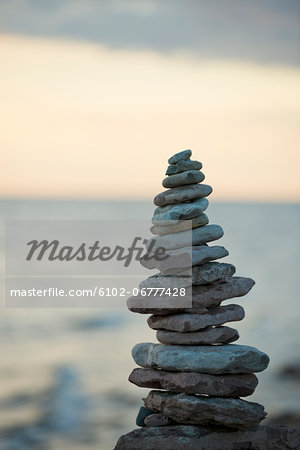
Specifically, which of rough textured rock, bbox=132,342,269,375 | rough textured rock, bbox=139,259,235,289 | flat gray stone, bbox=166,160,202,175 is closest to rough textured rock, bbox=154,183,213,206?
flat gray stone, bbox=166,160,202,175

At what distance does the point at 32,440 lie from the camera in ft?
45.1

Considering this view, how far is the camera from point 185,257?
10.5 meters

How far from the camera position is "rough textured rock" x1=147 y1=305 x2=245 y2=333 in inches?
412

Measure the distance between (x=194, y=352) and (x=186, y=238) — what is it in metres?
1.38

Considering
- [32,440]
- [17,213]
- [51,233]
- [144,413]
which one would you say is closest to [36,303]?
[32,440]

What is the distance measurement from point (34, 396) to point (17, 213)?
57.4m

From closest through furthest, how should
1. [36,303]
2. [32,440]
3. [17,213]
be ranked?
[32,440] → [36,303] → [17,213]

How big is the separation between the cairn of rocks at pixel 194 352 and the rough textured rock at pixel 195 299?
12 mm

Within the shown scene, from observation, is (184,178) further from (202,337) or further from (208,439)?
(208,439)

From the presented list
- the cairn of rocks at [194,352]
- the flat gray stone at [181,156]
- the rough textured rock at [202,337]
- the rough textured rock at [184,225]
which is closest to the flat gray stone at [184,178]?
the cairn of rocks at [194,352]

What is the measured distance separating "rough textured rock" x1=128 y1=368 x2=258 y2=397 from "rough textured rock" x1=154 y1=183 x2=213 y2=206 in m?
2.10

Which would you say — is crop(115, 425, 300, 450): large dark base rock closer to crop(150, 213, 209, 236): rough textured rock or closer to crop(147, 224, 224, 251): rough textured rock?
crop(147, 224, 224, 251): rough textured rock

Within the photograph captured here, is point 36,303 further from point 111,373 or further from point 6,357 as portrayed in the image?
point 111,373

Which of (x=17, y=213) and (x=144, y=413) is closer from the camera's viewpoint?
(x=144, y=413)
